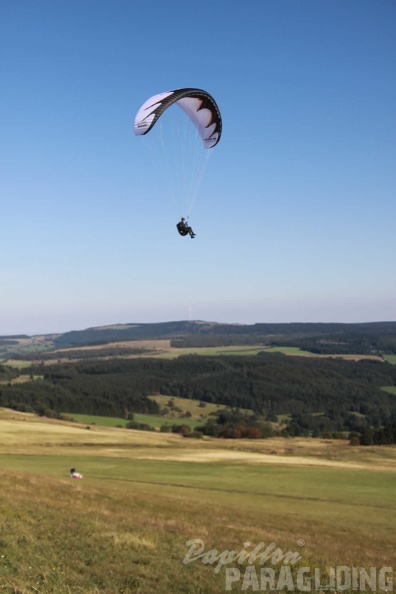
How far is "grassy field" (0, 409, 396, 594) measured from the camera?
39.0 feet

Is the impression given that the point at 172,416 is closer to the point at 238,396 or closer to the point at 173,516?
the point at 238,396

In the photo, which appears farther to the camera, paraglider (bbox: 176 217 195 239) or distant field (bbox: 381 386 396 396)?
distant field (bbox: 381 386 396 396)

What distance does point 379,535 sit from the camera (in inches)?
792

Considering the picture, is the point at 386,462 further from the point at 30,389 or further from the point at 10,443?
the point at 30,389

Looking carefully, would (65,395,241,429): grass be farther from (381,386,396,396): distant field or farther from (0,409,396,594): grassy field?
(0,409,396,594): grassy field

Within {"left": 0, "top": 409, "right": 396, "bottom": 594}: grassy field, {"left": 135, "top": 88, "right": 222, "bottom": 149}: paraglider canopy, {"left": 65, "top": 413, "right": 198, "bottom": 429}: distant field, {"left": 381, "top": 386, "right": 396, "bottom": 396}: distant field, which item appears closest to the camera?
{"left": 0, "top": 409, "right": 396, "bottom": 594}: grassy field

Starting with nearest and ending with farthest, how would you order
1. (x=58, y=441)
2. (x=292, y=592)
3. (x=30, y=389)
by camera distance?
(x=292, y=592) < (x=58, y=441) < (x=30, y=389)

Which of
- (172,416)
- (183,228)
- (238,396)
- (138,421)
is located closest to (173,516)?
(183,228)

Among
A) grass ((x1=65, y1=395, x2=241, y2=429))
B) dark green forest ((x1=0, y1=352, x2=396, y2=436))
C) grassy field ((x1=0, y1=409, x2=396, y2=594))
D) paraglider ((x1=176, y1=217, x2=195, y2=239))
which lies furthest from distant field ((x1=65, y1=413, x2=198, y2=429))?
paraglider ((x1=176, y1=217, x2=195, y2=239))

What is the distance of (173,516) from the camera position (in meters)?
20.5

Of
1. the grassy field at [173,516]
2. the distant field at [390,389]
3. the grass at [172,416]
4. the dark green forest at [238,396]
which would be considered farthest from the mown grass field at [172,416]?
the grassy field at [173,516]

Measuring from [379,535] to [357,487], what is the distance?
41.8ft

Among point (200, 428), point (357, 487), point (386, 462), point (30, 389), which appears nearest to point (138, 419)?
point (200, 428)

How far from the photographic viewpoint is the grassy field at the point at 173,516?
1190 cm
